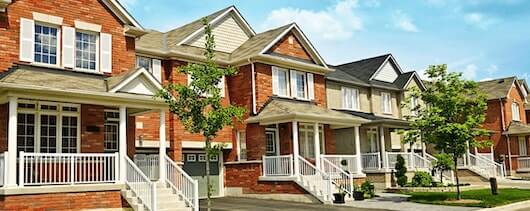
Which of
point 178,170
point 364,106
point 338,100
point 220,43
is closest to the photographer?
point 178,170

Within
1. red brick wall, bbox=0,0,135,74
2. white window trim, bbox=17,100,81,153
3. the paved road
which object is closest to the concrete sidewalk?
the paved road

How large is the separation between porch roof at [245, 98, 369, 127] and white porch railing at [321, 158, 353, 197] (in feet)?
6.85

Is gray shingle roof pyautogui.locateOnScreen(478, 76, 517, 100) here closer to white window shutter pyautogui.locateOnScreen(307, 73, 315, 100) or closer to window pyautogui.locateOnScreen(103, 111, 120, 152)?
white window shutter pyautogui.locateOnScreen(307, 73, 315, 100)

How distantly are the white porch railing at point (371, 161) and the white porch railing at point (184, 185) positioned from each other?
14.1 metres

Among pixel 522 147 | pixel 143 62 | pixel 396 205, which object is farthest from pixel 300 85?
pixel 522 147

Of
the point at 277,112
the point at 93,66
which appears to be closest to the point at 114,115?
the point at 93,66

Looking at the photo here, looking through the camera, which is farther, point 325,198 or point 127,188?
point 325,198

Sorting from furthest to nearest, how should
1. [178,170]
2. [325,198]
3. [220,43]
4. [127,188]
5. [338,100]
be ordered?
[338,100] < [220,43] < [325,198] < [178,170] < [127,188]

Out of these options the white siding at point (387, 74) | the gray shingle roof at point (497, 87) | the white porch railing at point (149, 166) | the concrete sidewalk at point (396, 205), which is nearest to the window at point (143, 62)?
the white porch railing at point (149, 166)

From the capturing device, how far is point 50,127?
1797 cm

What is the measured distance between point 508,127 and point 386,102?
41.7ft

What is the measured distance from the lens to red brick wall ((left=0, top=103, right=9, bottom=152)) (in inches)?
669

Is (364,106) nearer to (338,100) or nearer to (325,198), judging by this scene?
(338,100)

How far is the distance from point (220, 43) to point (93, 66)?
32.5 ft
